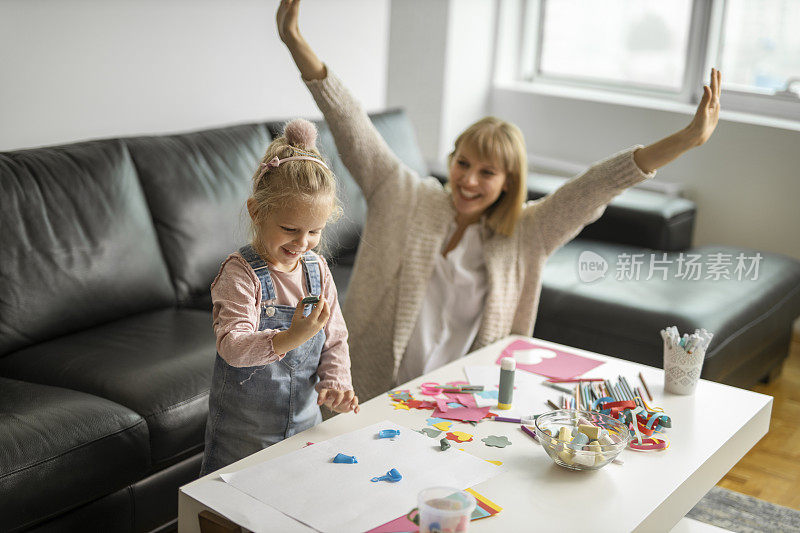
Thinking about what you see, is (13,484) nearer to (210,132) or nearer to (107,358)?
(107,358)

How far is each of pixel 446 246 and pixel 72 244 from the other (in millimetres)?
997

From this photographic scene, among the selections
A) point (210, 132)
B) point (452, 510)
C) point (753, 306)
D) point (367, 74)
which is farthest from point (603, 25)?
point (452, 510)

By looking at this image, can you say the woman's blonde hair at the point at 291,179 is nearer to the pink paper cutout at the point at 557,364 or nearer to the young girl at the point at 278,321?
the young girl at the point at 278,321

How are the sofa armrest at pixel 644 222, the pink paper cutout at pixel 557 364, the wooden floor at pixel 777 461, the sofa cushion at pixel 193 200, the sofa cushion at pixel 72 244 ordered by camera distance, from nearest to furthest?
the pink paper cutout at pixel 557 364, the sofa cushion at pixel 72 244, the wooden floor at pixel 777 461, the sofa cushion at pixel 193 200, the sofa armrest at pixel 644 222

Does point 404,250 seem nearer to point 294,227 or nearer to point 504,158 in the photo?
point 504,158

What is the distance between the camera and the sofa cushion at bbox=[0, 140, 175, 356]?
7.30 ft

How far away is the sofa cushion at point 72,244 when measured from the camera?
87.7 inches

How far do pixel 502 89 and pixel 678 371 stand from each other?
119 inches

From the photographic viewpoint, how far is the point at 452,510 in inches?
47.8

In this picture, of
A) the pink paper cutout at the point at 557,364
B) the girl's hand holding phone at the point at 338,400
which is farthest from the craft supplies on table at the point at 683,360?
the girl's hand holding phone at the point at 338,400

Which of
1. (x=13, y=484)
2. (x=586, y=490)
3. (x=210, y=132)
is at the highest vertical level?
(x=210, y=132)

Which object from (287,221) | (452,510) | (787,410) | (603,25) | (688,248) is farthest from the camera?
(603,25)

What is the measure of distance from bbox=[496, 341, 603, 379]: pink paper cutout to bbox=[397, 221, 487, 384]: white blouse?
12cm

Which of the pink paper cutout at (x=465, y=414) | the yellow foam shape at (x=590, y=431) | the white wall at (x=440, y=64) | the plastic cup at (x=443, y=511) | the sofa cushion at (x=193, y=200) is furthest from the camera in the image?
the white wall at (x=440, y=64)
